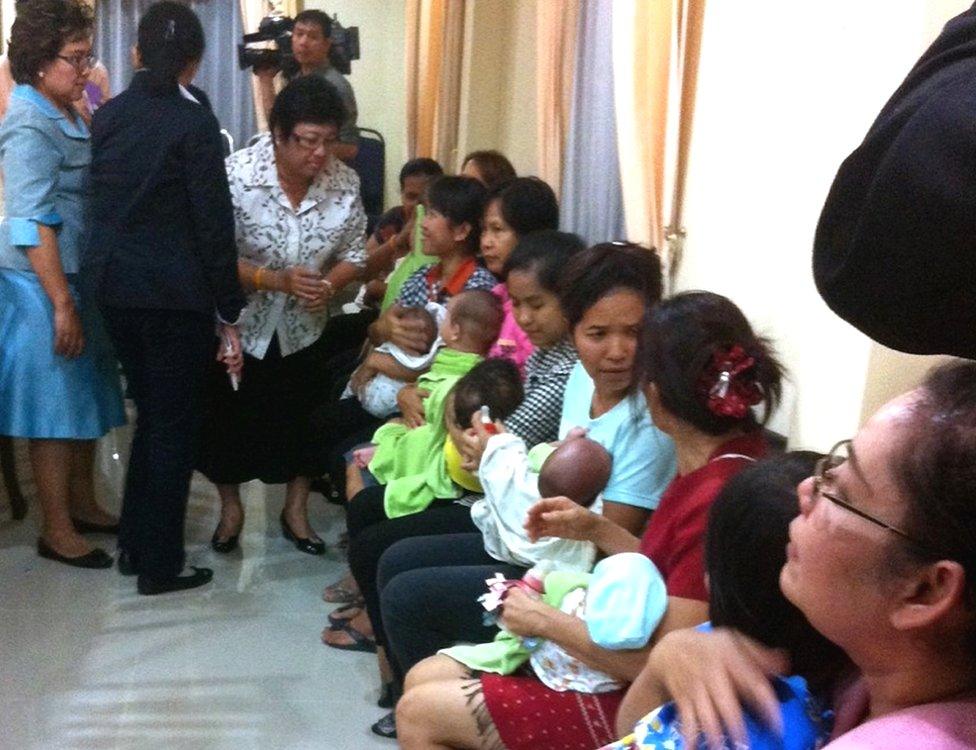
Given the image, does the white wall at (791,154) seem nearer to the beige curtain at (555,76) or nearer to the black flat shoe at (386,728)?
the beige curtain at (555,76)

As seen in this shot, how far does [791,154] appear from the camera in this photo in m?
2.15

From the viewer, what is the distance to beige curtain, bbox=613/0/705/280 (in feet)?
8.46

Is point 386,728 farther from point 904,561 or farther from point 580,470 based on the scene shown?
point 904,561

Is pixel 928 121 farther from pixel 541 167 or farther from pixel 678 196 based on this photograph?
pixel 541 167

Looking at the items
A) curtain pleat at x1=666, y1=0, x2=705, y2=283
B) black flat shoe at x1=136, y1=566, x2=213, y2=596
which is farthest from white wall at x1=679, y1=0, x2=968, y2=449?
black flat shoe at x1=136, y1=566, x2=213, y2=596

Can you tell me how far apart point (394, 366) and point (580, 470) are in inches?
50.4

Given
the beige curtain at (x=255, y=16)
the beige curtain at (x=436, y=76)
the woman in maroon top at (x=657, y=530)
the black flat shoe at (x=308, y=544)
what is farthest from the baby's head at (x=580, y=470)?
the beige curtain at (x=255, y=16)

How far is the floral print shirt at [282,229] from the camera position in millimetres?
3133

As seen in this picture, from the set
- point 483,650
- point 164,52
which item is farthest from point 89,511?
point 483,650

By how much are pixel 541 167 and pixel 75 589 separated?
6.44 feet

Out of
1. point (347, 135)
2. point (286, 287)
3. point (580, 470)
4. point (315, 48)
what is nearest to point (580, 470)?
point (580, 470)

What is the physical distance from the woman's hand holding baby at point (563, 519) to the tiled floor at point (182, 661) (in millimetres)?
947

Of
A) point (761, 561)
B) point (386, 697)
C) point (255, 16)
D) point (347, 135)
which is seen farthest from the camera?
point (255, 16)

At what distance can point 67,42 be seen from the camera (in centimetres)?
290
